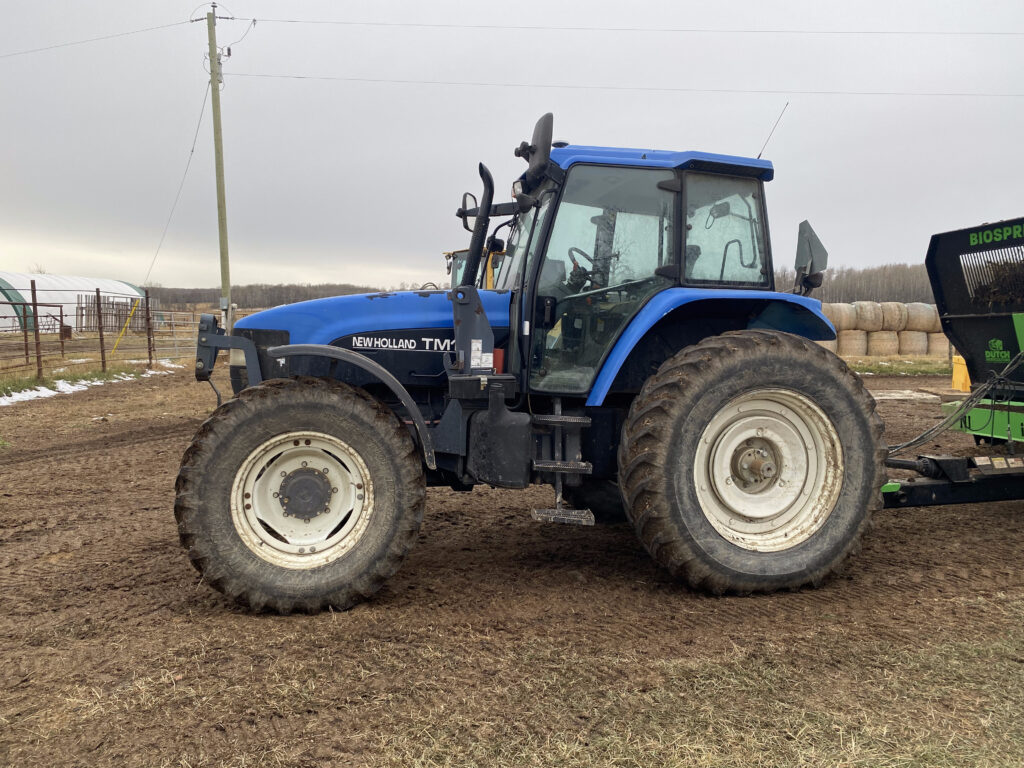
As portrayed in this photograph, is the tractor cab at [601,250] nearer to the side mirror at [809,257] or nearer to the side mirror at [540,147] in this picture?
the side mirror at [540,147]

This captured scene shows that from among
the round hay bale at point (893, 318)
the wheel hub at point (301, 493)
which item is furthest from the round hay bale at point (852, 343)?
the wheel hub at point (301, 493)

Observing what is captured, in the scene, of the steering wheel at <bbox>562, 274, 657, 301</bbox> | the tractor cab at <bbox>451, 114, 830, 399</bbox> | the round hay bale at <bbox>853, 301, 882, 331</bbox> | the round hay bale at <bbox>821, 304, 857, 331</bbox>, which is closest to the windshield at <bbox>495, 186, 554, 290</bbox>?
the tractor cab at <bbox>451, 114, 830, 399</bbox>

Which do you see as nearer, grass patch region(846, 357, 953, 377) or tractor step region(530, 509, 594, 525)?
tractor step region(530, 509, 594, 525)

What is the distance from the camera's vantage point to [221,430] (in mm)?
3254

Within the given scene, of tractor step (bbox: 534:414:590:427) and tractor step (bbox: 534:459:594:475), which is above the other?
tractor step (bbox: 534:414:590:427)

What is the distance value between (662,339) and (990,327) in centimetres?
342

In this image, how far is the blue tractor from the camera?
3.34 metres

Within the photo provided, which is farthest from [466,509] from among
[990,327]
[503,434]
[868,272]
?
[868,272]

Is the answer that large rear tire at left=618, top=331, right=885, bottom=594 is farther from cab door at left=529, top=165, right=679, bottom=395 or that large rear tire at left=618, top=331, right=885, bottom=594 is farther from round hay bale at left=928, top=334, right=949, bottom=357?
round hay bale at left=928, top=334, right=949, bottom=357

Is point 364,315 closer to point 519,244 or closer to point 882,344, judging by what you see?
point 519,244

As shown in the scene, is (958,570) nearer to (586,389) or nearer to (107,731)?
(586,389)

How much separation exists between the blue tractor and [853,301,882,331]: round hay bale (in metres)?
19.2

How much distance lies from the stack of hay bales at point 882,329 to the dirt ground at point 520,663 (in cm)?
1789

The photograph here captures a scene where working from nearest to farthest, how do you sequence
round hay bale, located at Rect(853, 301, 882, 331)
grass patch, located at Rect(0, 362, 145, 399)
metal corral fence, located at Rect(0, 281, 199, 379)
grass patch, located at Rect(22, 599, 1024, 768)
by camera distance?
grass patch, located at Rect(22, 599, 1024, 768) < grass patch, located at Rect(0, 362, 145, 399) < metal corral fence, located at Rect(0, 281, 199, 379) < round hay bale, located at Rect(853, 301, 882, 331)
